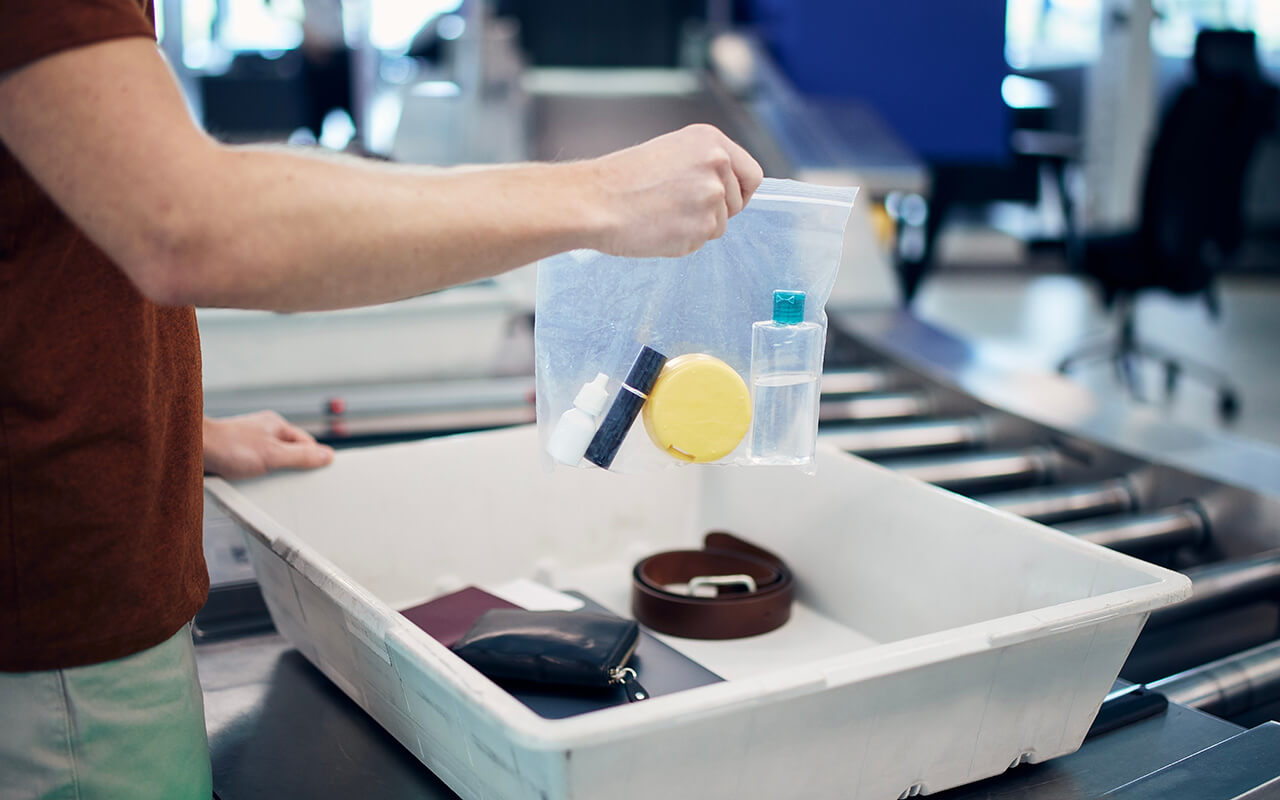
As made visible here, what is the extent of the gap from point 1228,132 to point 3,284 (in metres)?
4.08

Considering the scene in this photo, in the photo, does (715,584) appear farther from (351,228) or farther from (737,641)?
(351,228)

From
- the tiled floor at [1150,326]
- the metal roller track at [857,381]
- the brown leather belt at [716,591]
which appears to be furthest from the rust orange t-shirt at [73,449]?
the tiled floor at [1150,326]

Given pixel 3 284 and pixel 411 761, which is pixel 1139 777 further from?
pixel 3 284

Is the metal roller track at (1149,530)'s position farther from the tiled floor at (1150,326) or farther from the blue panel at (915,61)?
the blue panel at (915,61)

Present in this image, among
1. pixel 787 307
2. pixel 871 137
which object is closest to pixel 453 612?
pixel 787 307

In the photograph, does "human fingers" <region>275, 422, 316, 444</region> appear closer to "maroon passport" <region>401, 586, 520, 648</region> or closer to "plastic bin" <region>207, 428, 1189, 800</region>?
"plastic bin" <region>207, 428, 1189, 800</region>

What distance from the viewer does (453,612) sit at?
1.05 metres

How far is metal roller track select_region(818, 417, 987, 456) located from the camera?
1789 mm

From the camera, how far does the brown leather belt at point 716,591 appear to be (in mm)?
1071

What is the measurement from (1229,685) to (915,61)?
13.6 ft

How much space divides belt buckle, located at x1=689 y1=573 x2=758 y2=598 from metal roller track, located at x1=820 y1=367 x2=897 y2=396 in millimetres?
997

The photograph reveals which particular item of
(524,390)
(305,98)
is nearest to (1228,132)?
(524,390)

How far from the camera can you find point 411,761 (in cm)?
86

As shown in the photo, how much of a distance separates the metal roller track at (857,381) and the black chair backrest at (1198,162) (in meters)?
2.05
